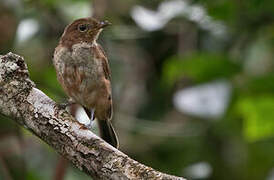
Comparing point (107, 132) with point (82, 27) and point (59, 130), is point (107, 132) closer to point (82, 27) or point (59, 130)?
point (82, 27)

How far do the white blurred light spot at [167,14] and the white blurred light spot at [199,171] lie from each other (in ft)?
3.92

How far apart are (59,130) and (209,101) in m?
2.11

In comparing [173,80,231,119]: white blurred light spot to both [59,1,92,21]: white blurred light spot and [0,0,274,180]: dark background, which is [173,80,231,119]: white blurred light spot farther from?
[59,1,92,21]: white blurred light spot

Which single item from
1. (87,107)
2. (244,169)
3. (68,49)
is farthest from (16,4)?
(244,169)

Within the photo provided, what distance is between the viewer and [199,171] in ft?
16.8

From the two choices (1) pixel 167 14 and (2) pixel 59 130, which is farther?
(1) pixel 167 14

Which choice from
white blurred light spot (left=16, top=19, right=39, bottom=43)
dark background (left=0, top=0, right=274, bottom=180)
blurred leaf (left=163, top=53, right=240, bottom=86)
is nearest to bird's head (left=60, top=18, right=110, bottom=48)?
dark background (left=0, top=0, right=274, bottom=180)

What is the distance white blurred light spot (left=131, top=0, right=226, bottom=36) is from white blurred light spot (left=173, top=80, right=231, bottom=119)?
69cm

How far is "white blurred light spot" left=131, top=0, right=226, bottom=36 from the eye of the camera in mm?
5297

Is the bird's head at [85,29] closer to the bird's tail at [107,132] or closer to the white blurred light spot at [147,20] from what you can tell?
the white blurred light spot at [147,20]

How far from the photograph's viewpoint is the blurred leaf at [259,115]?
478 centimetres

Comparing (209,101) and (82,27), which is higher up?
(82,27)

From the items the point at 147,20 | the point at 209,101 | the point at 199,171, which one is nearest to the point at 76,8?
the point at 147,20

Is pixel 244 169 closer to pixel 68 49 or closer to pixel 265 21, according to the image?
pixel 265 21
